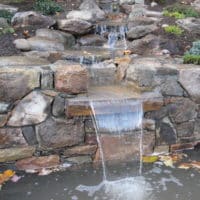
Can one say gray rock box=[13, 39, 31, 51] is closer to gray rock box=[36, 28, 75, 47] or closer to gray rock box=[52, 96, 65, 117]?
gray rock box=[36, 28, 75, 47]

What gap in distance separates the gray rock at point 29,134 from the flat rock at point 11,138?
4 cm

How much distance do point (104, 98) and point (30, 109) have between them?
748mm

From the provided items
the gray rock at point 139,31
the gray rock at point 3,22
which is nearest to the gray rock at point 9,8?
the gray rock at point 3,22

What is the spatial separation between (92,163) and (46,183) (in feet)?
1.99

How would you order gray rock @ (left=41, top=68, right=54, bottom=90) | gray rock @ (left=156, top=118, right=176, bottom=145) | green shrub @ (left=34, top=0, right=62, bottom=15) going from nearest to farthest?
gray rock @ (left=41, top=68, right=54, bottom=90) < gray rock @ (left=156, top=118, right=176, bottom=145) < green shrub @ (left=34, top=0, right=62, bottom=15)

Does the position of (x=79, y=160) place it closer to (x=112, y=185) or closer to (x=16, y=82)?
(x=112, y=185)

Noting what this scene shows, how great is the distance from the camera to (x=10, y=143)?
4.16 m

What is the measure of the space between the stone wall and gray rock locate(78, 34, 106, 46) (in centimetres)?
126

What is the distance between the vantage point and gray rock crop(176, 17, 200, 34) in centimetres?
586

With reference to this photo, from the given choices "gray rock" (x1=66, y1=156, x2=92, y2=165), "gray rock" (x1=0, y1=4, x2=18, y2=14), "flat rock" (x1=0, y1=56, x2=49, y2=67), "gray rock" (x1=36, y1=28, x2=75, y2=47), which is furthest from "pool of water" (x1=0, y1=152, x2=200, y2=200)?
"gray rock" (x1=0, y1=4, x2=18, y2=14)

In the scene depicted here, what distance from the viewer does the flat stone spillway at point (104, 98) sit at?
4.08m

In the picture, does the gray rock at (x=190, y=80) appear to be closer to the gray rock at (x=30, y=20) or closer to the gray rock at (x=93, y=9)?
the gray rock at (x=30, y=20)

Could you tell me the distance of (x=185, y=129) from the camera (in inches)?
184


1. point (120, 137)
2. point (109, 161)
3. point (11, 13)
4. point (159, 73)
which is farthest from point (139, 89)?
point (11, 13)
